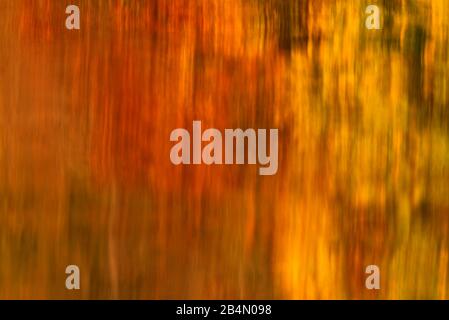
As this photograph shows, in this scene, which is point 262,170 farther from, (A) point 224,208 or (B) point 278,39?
(B) point 278,39

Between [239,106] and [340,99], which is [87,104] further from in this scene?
[340,99]

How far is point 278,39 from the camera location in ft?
4.02

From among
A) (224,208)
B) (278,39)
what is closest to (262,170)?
(224,208)

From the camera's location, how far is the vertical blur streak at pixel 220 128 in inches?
48.2

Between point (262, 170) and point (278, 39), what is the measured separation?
20cm

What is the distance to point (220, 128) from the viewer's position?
1.22m

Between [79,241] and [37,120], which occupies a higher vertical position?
[37,120]

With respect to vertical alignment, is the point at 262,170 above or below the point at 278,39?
below

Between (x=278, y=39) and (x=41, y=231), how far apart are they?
1.52 ft

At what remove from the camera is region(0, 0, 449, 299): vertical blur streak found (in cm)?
122

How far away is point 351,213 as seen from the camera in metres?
1.23
